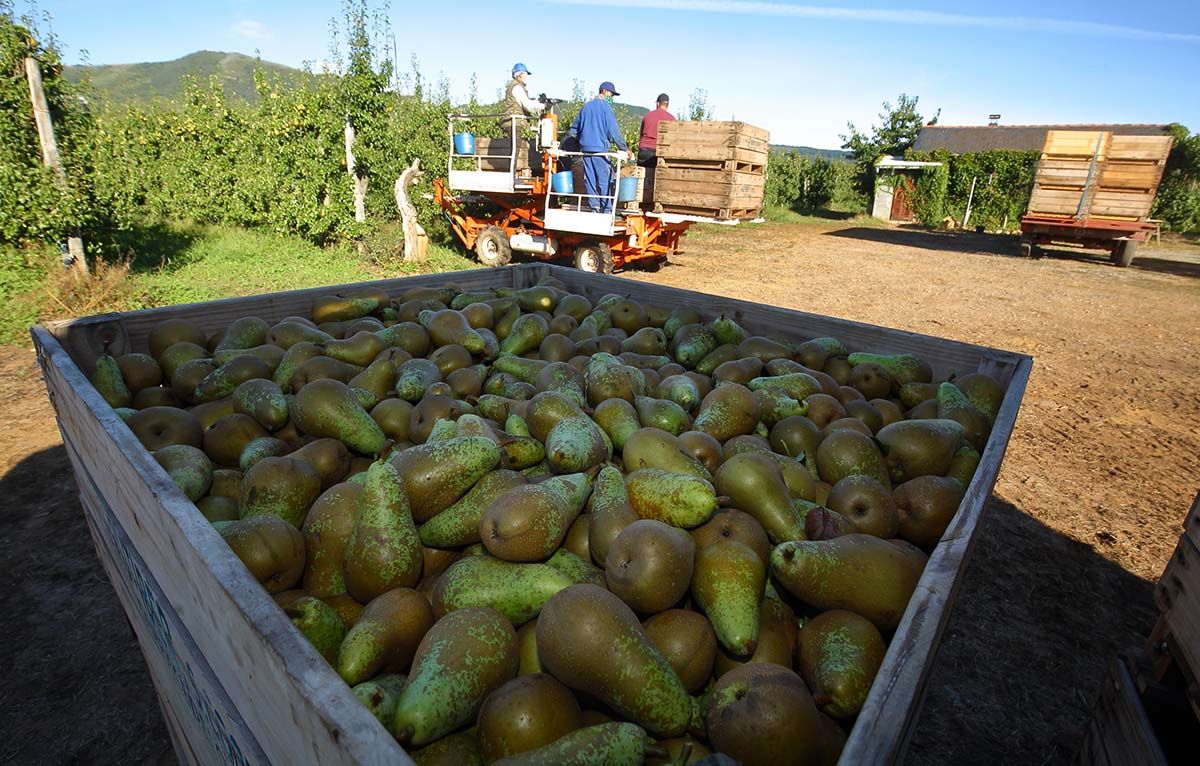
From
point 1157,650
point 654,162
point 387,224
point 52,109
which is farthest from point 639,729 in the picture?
point 387,224

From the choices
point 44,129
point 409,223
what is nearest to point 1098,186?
point 409,223

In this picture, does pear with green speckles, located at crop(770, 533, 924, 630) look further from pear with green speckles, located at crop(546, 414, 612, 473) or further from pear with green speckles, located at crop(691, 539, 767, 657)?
pear with green speckles, located at crop(546, 414, 612, 473)

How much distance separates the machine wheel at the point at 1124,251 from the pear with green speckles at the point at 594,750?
1029 inches

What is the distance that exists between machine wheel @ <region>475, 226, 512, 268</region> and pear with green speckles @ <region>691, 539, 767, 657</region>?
1276 cm

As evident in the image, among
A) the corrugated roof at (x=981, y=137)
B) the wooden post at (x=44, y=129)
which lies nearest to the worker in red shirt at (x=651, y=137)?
the wooden post at (x=44, y=129)

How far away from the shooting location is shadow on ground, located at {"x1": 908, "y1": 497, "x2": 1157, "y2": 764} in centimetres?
327

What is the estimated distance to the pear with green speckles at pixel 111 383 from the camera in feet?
9.69

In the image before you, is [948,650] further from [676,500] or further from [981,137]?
[981,137]

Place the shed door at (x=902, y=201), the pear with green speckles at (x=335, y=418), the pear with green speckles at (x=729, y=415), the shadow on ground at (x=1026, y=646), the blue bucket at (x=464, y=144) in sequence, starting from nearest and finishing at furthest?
the pear with green speckles at (x=335, y=418), the pear with green speckles at (x=729, y=415), the shadow on ground at (x=1026, y=646), the blue bucket at (x=464, y=144), the shed door at (x=902, y=201)

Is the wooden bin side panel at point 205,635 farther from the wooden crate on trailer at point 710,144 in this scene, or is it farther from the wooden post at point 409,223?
the wooden crate on trailer at point 710,144

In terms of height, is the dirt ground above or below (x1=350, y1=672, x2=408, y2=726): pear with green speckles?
below

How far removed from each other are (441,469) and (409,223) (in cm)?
1283

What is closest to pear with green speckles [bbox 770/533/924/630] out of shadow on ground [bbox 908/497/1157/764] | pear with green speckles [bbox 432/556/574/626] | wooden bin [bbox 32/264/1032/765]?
wooden bin [bbox 32/264/1032/765]

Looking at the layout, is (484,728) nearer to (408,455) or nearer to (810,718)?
(810,718)
